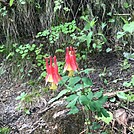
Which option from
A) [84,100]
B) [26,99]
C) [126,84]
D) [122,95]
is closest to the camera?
[84,100]

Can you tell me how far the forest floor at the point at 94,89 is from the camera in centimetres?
211

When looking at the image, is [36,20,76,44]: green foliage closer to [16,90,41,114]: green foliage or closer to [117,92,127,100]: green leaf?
[16,90,41,114]: green foliage

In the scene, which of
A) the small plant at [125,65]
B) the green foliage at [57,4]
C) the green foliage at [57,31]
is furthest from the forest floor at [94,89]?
the green foliage at [57,4]

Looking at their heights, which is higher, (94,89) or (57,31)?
(57,31)

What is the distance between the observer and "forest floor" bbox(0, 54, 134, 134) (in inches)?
83.2

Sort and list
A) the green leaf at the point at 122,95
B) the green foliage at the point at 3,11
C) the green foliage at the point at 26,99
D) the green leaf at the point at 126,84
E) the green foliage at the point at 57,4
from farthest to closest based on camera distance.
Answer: the green foliage at the point at 3,11 → the green foliage at the point at 57,4 → the green foliage at the point at 26,99 → the green leaf at the point at 126,84 → the green leaf at the point at 122,95

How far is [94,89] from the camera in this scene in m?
2.28

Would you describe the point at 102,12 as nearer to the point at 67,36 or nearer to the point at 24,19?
the point at 67,36

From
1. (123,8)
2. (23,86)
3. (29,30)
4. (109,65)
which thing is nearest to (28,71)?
(23,86)

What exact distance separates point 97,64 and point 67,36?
37 centimetres

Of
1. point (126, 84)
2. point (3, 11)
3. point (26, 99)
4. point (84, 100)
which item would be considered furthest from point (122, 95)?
point (3, 11)

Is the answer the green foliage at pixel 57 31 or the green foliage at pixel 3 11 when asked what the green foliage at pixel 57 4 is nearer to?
the green foliage at pixel 57 31

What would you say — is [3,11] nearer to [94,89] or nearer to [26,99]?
[26,99]

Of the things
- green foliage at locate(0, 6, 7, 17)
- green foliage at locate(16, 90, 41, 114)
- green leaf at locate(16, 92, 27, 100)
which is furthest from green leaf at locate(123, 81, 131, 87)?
green foliage at locate(0, 6, 7, 17)
